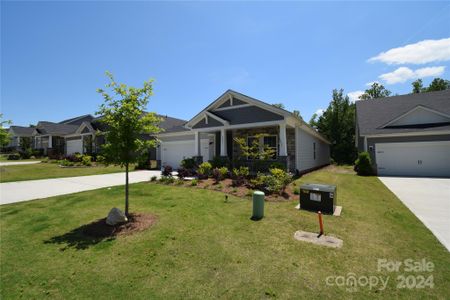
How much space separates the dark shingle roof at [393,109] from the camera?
52.1 feet

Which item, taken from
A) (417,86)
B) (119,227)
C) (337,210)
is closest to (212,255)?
(119,227)

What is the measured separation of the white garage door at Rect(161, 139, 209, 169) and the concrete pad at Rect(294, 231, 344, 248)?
1397 cm

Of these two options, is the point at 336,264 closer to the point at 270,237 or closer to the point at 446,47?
the point at 270,237

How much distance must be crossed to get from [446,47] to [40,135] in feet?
157

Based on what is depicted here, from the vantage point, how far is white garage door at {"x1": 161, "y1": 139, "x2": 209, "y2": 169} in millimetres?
19747

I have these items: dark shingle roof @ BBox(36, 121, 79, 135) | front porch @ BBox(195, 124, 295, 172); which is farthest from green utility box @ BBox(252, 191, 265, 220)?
dark shingle roof @ BBox(36, 121, 79, 135)

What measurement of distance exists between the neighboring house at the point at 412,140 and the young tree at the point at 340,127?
1321 cm

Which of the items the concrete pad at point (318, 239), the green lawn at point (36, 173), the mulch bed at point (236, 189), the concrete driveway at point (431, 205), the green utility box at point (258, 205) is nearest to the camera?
the concrete pad at point (318, 239)

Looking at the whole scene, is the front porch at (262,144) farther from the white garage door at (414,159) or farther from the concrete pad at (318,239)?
the concrete pad at (318,239)

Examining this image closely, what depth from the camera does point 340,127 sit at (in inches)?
1259

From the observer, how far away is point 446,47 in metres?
13.2

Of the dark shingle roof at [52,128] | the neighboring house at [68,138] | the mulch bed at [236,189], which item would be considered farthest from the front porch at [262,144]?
the dark shingle roof at [52,128]

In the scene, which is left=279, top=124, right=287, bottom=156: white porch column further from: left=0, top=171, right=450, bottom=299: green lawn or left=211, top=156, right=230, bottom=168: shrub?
left=0, top=171, right=450, bottom=299: green lawn

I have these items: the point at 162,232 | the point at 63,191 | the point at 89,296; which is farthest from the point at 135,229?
the point at 63,191
